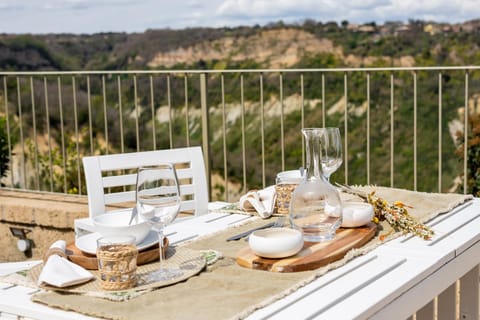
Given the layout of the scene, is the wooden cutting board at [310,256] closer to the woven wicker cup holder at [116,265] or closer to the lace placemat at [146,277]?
the lace placemat at [146,277]

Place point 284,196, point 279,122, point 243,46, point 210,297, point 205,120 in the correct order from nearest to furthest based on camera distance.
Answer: point 210,297 → point 284,196 → point 205,120 → point 279,122 → point 243,46

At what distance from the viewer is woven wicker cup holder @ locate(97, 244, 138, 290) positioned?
1467 millimetres

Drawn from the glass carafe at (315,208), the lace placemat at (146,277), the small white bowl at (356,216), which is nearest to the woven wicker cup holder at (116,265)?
the lace placemat at (146,277)

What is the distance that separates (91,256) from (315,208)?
557 millimetres

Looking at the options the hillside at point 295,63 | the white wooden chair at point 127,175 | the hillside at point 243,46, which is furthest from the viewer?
the hillside at point 243,46

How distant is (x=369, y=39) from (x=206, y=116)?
1544 cm

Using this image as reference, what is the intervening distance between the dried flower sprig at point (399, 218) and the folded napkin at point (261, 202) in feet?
1.02

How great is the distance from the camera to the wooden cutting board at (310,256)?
1.60 meters

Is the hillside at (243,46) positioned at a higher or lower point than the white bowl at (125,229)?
higher

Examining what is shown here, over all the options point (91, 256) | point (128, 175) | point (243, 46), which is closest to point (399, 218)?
point (91, 256)

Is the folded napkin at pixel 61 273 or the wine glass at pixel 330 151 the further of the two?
the wine glass at pixel 330 151

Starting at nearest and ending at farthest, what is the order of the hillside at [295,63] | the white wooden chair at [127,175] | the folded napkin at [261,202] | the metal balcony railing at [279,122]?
the folded napkin at [261,202] → the white wooden chair at [127,175] → the metal balcony railing at [279,122] → the hillside at [295,63]

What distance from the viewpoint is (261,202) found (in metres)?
2.21

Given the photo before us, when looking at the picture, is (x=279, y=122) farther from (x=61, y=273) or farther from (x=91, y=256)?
(x=61, y=273)
